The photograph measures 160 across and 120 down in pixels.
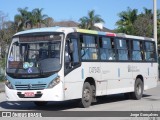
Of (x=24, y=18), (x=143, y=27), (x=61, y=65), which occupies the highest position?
(x=24, y=18)

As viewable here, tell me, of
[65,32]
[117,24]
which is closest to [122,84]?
[65,32]

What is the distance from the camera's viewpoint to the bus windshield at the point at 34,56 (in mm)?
14242

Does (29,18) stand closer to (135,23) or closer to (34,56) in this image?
(135,23)

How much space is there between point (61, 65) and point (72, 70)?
1.93 ft

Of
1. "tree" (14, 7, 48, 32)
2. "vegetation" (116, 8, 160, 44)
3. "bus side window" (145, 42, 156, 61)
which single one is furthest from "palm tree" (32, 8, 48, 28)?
"bus side window" (145, 42, 156, 61)

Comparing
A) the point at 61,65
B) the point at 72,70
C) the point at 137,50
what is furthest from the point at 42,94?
the point at 137,50

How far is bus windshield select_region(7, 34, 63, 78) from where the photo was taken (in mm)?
14242

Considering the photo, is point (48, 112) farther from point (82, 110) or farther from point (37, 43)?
point (37, 43)

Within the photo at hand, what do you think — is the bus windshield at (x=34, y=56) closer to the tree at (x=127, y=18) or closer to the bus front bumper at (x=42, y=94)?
the bus front bumper at (x=42, y=94)

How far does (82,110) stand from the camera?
14.8m

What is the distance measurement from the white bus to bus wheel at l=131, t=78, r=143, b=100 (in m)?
1.75

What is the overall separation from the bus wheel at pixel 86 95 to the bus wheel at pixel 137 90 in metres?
3.92

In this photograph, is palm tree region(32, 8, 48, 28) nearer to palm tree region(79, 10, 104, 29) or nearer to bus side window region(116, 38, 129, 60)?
palm tree region(79, 10, 104, 29)

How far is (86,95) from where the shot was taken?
1551 cm
